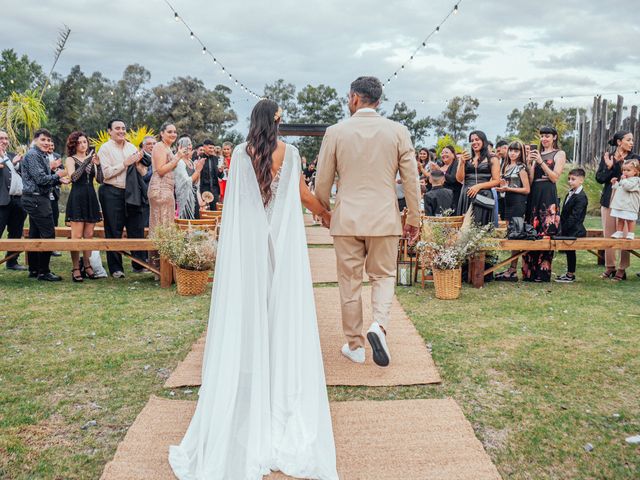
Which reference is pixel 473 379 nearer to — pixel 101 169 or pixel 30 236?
pixel 101 169

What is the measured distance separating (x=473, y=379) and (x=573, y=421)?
819mm

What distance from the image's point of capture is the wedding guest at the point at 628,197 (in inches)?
298

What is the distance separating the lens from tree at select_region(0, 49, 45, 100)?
2089 inches

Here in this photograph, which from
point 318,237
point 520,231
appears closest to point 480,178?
point 520,231

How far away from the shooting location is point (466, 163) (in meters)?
7.64

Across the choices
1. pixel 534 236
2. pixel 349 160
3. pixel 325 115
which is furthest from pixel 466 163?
pixel 325 115

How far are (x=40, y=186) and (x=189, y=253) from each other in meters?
2.63

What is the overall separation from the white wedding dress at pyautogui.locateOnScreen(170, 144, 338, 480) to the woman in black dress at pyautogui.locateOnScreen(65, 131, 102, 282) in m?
4.89

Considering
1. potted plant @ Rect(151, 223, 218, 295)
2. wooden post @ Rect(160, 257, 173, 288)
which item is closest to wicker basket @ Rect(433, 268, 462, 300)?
potted plant @ Rect(151, 223, 218, 295)

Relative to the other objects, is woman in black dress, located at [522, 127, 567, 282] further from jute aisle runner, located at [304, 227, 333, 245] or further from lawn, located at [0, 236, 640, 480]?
jute aisle runner, located at [304, 227, 333, 245]

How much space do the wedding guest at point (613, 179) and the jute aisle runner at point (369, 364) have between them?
418cm

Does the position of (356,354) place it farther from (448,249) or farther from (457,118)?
(457,118)

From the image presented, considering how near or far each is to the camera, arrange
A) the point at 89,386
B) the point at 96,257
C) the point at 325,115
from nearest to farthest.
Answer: the point at 89,386 < the point at 96,257 < the point at 325,115

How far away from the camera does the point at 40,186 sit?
7496mm
